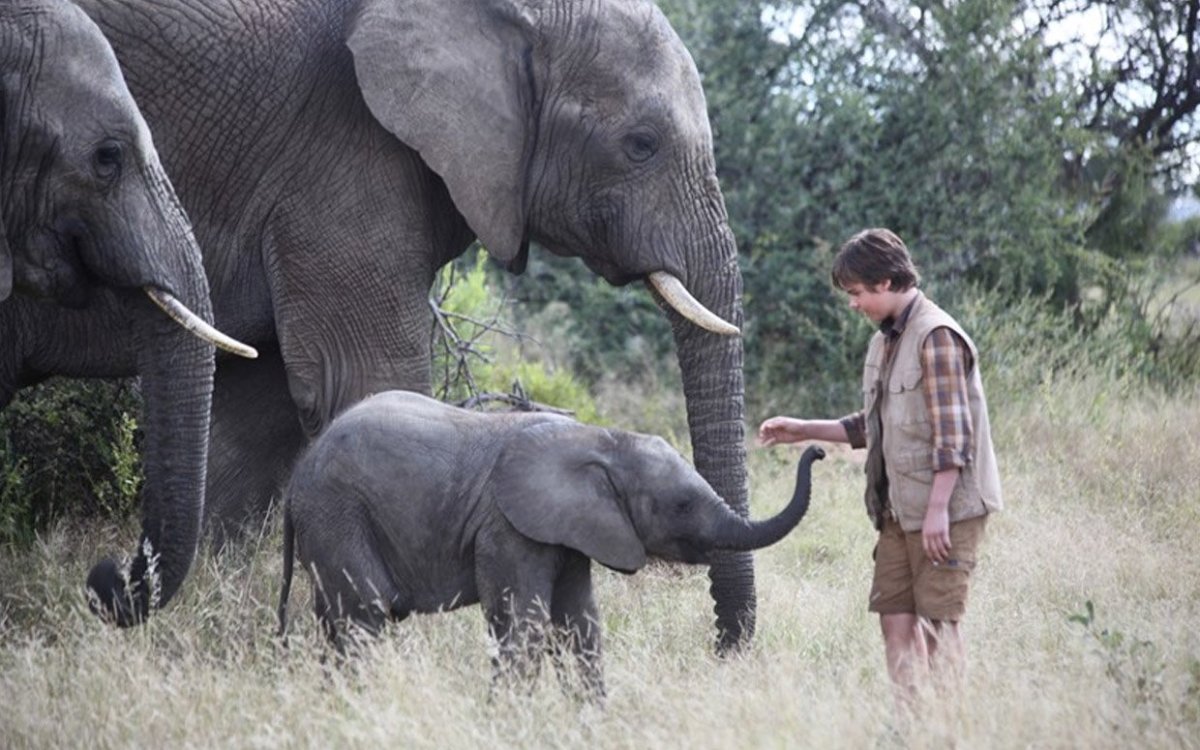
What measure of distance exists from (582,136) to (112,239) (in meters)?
1.90

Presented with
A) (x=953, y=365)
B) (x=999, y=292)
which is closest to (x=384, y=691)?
(x=953, y=365)

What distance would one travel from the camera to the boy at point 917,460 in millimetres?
5371

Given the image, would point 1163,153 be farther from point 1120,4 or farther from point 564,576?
point 564,576

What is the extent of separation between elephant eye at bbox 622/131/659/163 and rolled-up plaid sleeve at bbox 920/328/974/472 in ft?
6.68

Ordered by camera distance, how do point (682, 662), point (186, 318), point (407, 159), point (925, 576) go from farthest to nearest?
point (407, 159)
point (682, 662)
point (186, 318)
point (925, 576)

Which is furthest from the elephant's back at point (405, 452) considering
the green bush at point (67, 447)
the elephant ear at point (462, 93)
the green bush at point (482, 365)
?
the green bush at point (482, 365)

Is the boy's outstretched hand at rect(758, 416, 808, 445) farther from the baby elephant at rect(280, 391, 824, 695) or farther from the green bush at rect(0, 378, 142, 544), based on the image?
the green bush at rect(0, 378, 142, 544)

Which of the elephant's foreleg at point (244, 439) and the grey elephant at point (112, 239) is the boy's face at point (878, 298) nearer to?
the grey elephant at point (112, 239)

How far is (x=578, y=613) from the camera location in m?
5.89

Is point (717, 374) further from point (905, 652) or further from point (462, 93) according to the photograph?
point (905, 652)

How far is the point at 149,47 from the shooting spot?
23.7ft

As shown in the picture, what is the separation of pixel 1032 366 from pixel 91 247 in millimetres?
6895

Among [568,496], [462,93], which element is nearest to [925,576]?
[568,496]

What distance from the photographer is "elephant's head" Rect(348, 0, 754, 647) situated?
7.19 meters
